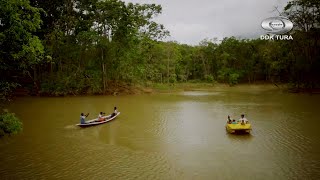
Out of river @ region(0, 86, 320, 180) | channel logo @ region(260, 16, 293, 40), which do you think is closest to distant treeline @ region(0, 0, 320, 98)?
channel logo @ region(260, 16, 293, 40)

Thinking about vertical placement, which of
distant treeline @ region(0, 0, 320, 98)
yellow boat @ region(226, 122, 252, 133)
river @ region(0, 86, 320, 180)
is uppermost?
distant treeline @ region(0, 0, 320, 98)

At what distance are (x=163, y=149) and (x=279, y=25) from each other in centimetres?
3092

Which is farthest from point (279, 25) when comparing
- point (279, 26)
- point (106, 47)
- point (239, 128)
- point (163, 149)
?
Answer: point (163, 149)

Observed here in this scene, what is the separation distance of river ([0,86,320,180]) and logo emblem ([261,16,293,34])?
57.9 feet

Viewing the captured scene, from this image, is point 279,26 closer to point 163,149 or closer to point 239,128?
point 239,128

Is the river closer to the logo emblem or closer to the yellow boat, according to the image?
the yellow boat

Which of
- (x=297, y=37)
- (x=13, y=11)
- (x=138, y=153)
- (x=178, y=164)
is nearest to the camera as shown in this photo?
(x=13, y=11)

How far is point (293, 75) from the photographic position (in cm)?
3884

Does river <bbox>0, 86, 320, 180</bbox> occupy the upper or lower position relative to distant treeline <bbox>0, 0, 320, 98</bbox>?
lower

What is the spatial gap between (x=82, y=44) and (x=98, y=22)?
3.40m

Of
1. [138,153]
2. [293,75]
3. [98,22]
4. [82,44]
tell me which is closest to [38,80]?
[82,44]

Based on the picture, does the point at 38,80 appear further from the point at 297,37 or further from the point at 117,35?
the point at 297,37

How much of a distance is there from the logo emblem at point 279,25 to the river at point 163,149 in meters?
17.6

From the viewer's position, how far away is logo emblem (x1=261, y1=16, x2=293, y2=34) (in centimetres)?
→ 3562
